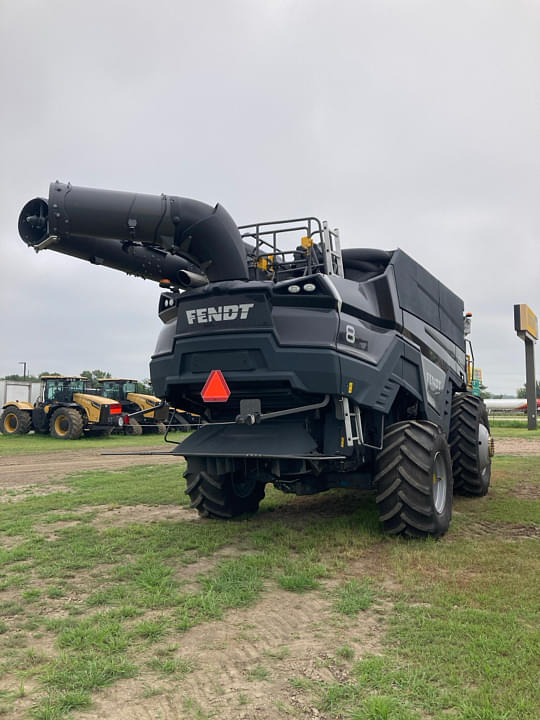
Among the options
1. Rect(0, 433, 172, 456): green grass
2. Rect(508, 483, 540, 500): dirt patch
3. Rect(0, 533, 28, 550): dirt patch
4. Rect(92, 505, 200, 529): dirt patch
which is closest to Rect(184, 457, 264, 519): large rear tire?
Rect(92, 505, 200, 529): dirt patch

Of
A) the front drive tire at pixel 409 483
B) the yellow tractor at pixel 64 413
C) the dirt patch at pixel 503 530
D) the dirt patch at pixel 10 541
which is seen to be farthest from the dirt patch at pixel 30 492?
the yellow tractor at pixel 64 413

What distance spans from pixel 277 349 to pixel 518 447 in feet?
45.2

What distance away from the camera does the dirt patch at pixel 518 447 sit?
585 inches

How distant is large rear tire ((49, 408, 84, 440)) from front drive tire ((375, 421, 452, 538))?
17.6m

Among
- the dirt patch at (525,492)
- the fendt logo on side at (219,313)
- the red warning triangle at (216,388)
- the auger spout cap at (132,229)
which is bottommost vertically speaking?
the dirt patch at (525,492)

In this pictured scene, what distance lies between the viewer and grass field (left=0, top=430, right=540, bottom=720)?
2.64 m

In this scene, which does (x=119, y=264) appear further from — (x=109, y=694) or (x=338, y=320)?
(x=109, y=694)

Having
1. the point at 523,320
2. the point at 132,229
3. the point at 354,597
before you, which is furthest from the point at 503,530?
the point at 523,320

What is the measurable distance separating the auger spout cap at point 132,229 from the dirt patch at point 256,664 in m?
3.14

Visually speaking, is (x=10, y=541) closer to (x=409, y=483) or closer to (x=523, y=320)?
(x=409, y=483)

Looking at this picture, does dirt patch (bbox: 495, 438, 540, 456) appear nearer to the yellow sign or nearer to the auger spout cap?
the yellow sign

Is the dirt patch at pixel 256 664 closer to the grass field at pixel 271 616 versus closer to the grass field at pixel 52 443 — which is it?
the grass field at pixel 271 616

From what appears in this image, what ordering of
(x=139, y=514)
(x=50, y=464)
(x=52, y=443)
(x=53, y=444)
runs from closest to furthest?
1. (x=139, y=514)
2. (x=50, y=464)
3. (x=53, y=444)
4. (x=52, y=443)

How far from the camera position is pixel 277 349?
16.7ft
